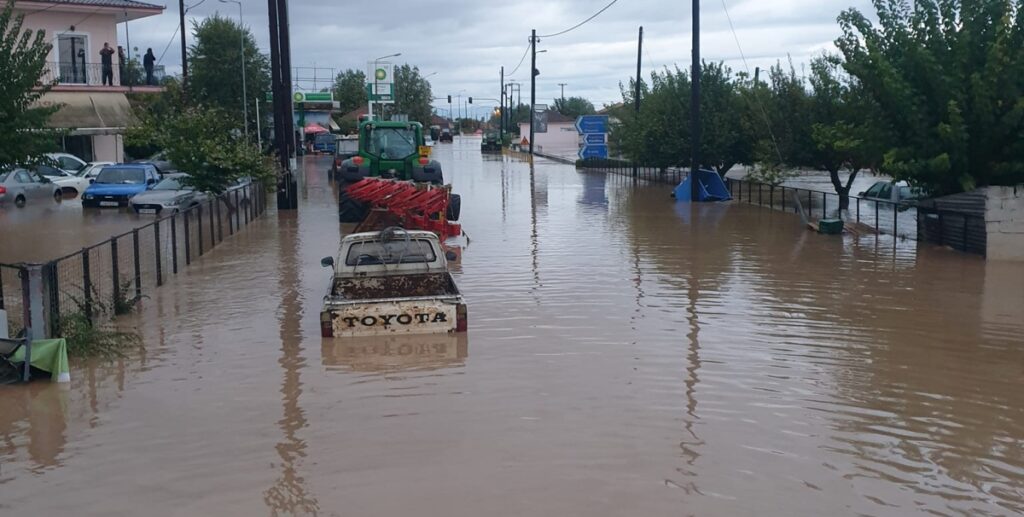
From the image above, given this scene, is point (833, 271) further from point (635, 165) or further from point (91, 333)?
point (635, 165)

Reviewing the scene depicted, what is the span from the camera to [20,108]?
16.1 m

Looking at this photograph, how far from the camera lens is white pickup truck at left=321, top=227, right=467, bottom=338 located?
1267cm

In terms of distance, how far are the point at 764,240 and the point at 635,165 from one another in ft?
82.0

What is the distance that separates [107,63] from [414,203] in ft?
92.0

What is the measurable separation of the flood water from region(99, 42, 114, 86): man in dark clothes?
96.9 feet

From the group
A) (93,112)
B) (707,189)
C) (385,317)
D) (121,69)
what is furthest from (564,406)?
(121,69)

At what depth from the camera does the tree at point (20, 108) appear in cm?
1576

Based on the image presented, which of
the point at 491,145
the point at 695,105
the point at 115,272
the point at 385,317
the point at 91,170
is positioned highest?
the point at 695,105

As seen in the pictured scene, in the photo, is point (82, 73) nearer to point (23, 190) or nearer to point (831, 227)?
point (23, 190)

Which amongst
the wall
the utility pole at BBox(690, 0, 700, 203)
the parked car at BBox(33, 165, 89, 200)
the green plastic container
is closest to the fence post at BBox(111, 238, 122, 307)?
the green plastic container

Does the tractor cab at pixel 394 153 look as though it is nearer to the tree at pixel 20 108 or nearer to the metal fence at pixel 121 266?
the metal fence at pixel 121 266

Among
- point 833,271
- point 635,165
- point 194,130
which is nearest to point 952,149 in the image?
point 833,271

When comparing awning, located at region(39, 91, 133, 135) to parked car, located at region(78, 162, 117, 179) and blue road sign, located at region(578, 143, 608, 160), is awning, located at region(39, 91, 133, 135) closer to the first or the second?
parked car, located at region(78, 162, 117, 179)

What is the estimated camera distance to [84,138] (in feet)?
157
